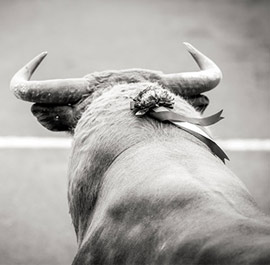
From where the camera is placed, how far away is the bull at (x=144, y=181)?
275cm

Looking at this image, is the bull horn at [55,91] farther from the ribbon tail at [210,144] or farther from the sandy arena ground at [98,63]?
the sandy arena ground at [98,63]

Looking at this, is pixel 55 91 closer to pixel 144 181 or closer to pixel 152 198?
pixel 144 181

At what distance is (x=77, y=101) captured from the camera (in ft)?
14.2

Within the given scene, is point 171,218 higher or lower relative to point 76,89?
higher

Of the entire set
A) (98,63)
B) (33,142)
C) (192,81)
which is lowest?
(98,63)

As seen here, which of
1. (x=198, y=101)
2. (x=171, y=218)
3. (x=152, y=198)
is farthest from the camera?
(x=198, y=101)

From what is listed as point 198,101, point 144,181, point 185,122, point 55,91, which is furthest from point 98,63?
point 144,181

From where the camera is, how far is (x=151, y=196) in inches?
124

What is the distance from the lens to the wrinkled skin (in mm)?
2701

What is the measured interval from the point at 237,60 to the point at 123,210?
7837 millimetres

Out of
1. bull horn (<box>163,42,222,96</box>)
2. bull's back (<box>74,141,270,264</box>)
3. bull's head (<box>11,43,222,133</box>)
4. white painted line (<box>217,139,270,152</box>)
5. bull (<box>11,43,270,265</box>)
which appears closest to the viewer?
bull's back (<box>74,141,270,264</box>)

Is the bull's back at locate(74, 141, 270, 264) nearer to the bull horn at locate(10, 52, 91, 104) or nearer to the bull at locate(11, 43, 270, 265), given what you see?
the bull at locate(11, 43, 270, 265)

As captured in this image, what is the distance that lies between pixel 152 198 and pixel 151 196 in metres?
0.02

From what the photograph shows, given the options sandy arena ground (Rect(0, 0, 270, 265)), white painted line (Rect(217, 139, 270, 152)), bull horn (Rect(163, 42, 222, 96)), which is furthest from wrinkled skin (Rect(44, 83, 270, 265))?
white painted line (Rect(217, 139, 270, 152))
